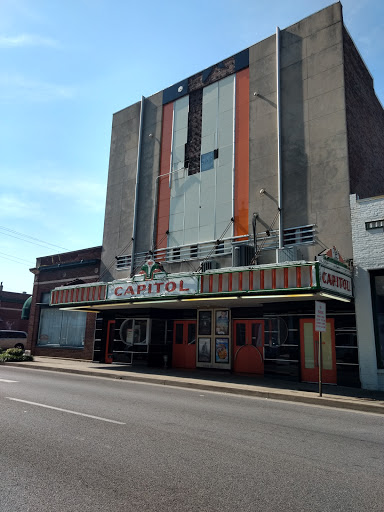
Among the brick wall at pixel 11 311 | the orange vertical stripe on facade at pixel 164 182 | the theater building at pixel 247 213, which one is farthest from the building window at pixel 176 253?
the brick wall at pixel 11 311

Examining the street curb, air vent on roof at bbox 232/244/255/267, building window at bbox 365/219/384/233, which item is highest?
building window at bbox 365/219/384/233

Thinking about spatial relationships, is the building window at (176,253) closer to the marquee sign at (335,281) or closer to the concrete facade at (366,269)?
the concrete facade at (366,269)

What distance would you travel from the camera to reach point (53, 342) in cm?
2736

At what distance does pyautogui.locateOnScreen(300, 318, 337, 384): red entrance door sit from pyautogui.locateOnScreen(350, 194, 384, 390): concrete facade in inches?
45.1

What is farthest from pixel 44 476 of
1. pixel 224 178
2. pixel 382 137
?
pixel 382 137

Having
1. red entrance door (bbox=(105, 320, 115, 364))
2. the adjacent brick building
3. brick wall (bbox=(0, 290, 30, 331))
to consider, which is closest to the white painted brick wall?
red entrance door (bbox=(105, 320, 115, 364))

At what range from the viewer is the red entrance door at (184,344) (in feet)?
68.0

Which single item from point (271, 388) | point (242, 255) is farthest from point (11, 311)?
point (271, 388)

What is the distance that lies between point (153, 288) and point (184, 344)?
4.97m

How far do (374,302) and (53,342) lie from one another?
20.8 meters

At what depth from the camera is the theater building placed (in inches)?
617

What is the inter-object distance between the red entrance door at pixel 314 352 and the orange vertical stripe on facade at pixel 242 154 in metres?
5.31

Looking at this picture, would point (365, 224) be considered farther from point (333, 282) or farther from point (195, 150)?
point (195, 150)

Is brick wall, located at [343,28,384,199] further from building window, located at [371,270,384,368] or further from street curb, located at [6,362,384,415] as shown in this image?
street curb, located at [6,362,384,415]
